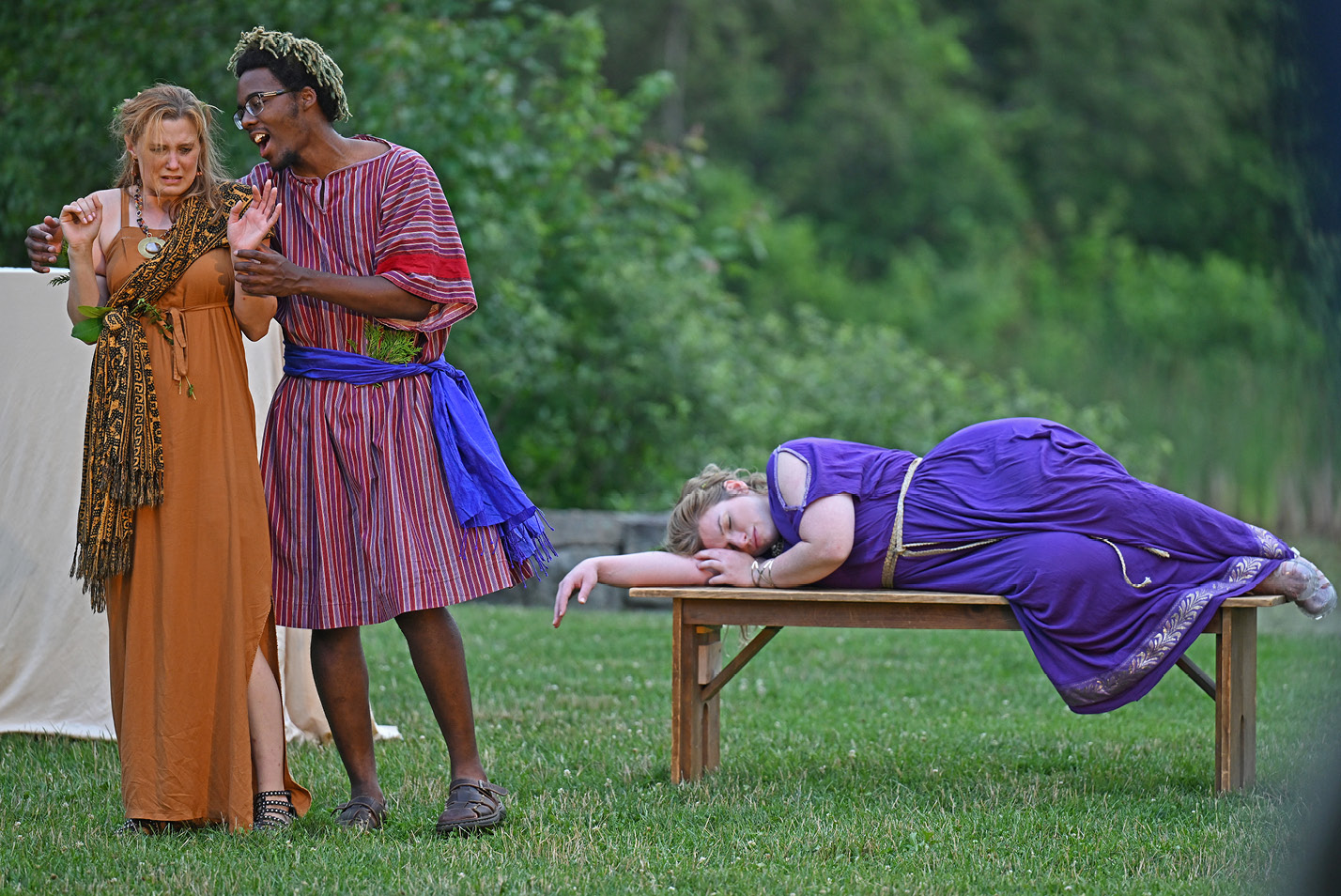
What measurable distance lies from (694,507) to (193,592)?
55.3 inches

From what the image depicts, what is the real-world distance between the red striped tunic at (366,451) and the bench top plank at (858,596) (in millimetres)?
637

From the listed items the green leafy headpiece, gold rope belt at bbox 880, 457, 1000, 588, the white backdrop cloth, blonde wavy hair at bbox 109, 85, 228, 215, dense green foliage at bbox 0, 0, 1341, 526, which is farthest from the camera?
dense green foliage at bbox 0, 0, 1341, 526

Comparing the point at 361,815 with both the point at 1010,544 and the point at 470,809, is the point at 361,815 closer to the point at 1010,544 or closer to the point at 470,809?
the point at 470,809

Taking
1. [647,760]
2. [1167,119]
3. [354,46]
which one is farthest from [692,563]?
[1167,119]

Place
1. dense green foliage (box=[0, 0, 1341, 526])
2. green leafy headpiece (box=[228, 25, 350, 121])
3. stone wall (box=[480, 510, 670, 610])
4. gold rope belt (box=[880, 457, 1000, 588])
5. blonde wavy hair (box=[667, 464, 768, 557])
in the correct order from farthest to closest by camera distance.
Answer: stone wall (box=[480, 510, 670, 610]) < dense green foliage (box=[0, 0, 1341, 526]) < blonde wavy hair (box=[667, 464, 768, 557]) < gold rope belt (box=[880, 457, 1000, 588]) < green leafy headpiece (box=[228, 25, 350, 121])

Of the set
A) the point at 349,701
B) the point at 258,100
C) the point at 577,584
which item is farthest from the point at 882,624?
the point at 258,100

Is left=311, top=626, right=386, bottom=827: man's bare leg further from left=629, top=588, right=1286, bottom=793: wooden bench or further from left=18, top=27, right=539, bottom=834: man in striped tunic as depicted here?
left=629, top=588, right=1286, bottom=793: wooden bench

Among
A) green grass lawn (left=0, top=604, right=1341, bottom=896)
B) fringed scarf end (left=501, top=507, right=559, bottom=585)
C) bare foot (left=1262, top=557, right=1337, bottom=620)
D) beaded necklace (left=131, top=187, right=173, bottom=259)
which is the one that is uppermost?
beaded necklace (left=131, top=187, right=173, bottom=259)

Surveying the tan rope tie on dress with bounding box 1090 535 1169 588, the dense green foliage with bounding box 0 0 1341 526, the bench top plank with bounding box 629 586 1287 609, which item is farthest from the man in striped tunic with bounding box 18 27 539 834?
the dense green foliage with bounding box 0 0 1341 526

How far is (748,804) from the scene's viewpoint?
375 centimetres

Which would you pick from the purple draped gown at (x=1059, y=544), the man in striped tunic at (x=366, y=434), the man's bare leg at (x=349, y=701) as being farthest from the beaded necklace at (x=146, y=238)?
the purple draped gown at (x=1059, y=544)

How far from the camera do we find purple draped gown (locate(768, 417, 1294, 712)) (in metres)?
3.68

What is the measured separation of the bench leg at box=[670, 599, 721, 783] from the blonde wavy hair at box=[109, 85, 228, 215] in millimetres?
1637

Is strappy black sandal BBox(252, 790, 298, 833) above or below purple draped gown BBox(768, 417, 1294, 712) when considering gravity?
below
